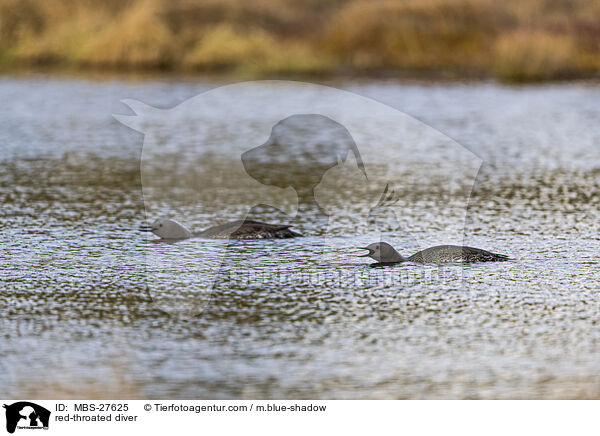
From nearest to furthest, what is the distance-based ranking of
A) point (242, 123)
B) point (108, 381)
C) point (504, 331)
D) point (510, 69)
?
point (108, 381)
point (504, 331)
point (242, 123)
point (510, 69)

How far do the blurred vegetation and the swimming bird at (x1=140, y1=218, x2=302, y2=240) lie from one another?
17.3 m

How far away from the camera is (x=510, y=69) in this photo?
2686 centimetres

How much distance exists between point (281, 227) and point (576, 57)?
18922 millimetres

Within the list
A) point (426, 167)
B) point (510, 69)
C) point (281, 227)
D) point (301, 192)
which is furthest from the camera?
point (510, 69)

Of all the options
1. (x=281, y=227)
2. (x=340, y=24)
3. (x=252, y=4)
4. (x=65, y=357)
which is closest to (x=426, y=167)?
(x=281, y=227)

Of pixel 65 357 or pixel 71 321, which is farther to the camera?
pixel 71 321

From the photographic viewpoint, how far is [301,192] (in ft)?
43.5

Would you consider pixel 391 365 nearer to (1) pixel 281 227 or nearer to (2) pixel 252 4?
(1) pixel 281 227

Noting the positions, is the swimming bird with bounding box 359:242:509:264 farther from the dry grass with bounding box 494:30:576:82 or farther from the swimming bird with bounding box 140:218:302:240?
the dry grass with bounding box 494:30:576:82

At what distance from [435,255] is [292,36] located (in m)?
22.4
